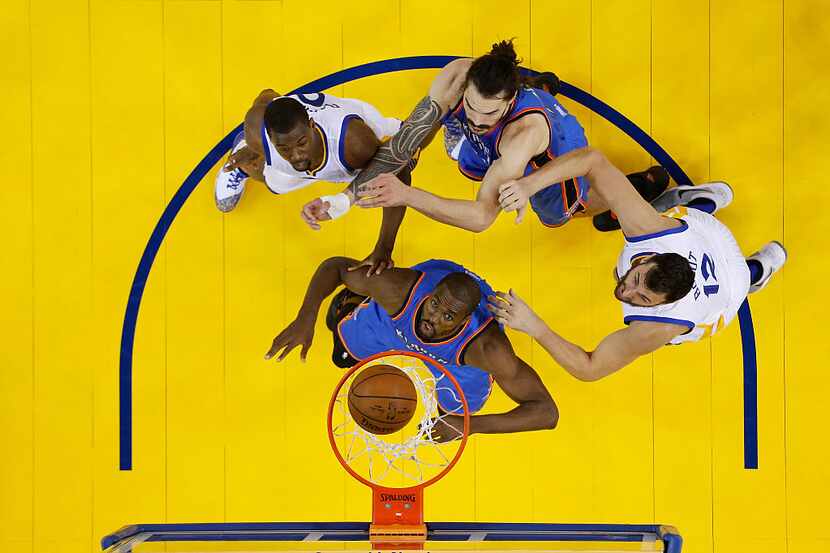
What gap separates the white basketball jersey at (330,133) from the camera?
10.3 ft

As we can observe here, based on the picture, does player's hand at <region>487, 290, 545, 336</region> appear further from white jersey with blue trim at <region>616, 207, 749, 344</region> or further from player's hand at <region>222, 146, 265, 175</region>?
player's hand at <region>222, 146, 265, 175</region>

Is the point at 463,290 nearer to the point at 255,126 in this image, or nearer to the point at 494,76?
the point at 494,76

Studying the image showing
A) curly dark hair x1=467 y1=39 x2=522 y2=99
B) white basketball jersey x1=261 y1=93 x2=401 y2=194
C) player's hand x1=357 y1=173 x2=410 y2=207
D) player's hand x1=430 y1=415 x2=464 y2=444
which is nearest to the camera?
curly dark hair x1=467 y1=39 x2=522 y2=99

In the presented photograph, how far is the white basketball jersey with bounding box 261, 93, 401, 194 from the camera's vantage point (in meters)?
3.13

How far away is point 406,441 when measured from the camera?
3510mm

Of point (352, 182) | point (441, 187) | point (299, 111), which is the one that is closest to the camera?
point (299, 111)

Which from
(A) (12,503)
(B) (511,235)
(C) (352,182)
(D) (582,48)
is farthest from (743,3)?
(A) (12,503)

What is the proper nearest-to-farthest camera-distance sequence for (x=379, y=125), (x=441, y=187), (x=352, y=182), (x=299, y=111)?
(x=299, y=111) < (x=352, y=182) < (x=379, y=125) < (x=441, y=187)

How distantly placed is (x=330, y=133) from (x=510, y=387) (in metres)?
1.47

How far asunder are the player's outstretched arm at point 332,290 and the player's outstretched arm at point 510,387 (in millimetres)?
432

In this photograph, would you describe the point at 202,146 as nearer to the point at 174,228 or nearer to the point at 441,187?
the point at 174,228

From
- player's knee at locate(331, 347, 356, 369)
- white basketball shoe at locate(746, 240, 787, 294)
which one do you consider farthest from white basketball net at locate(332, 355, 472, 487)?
white basketball shoe at locate(746, 240, 787, 294)

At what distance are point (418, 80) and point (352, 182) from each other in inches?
34.4

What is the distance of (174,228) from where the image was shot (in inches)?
147
